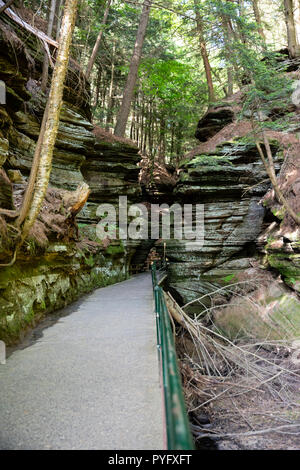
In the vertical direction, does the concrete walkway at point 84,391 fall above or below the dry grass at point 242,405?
above

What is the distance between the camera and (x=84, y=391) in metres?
3.17

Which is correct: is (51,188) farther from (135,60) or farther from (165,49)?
(165,49)

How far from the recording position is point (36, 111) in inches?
406

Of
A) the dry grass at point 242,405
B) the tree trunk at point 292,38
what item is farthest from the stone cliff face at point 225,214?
the dry grass at point 242,405

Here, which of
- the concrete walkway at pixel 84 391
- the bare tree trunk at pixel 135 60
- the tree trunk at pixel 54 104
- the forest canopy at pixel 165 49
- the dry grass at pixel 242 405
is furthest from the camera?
the bare tree trunk at pixel 135 60

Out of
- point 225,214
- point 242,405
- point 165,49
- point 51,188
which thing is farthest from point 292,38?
point 242,405

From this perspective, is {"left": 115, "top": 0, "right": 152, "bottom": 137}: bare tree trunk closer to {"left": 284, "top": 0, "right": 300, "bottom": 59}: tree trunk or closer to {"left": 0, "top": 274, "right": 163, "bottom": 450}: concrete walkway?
{"left": 284, "top": 0, "right": 300, "bottom": 59}: tree trunk

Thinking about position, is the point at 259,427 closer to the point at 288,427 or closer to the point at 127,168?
the point at 288,427

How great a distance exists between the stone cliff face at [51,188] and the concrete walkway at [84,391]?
42.4 inches

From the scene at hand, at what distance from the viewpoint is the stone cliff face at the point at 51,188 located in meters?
5.38

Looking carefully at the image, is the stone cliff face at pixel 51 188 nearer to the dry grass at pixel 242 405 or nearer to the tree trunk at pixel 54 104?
the tree trunk at pixel 54 104

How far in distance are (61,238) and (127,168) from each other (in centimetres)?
896

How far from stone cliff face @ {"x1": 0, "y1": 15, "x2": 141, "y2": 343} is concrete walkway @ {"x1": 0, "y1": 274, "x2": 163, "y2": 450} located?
108 centimetres

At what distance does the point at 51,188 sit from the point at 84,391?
7139mm
